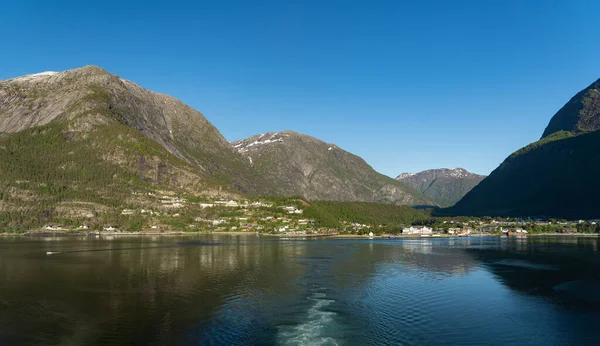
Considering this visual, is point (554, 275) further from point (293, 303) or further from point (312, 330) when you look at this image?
point (312, 330)

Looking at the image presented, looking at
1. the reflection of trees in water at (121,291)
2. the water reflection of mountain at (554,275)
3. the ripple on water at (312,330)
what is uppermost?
the reflection of trees in water at (121,291)

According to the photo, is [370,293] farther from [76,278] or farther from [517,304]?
[76,278]

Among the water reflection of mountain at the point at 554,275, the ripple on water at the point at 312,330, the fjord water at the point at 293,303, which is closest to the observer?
the ripple on water at the point at 312,330

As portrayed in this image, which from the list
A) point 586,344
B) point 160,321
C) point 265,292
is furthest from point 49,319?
point 586,344

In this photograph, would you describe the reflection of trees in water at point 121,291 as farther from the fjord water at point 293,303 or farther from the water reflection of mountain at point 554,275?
the water reflection of mountain at point 554,275

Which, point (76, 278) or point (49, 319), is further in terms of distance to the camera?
point (76, 278)

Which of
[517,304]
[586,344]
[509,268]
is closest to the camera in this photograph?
[586,344]

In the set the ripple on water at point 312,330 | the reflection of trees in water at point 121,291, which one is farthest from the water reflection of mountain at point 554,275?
the reflection of trees in water at point 121,291
